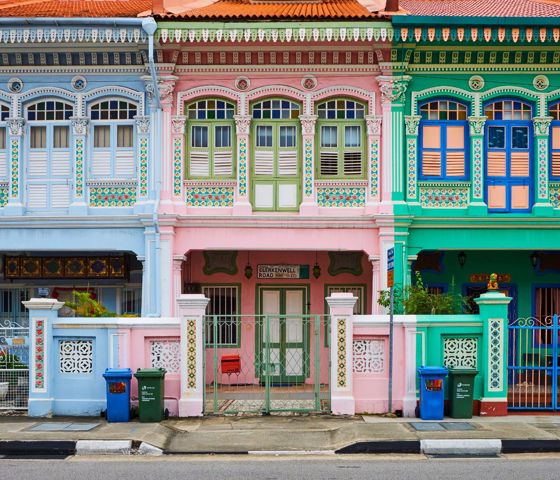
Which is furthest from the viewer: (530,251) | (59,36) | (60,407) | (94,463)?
(530,251)

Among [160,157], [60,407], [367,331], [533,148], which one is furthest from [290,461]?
Answer: [533,148]

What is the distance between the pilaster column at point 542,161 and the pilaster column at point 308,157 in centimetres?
470

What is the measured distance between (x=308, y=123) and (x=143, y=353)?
22.0 ft

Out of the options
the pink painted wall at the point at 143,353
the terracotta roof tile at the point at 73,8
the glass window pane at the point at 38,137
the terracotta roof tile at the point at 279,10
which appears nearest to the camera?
the pink painted wall at the point at 143,353

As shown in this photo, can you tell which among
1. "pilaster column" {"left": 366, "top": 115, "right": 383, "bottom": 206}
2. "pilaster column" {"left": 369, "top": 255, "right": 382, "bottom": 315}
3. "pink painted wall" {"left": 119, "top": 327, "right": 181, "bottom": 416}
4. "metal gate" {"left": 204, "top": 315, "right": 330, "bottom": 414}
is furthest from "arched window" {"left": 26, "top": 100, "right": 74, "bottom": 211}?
"pilaster column" {"left": 369, "top": 255, "right": 382, "bottom": 315}

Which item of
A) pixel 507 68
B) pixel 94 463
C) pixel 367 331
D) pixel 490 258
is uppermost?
pixel 507 68

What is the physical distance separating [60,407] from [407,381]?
5.77 metres

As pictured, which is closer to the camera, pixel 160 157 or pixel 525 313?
pixel 160 157

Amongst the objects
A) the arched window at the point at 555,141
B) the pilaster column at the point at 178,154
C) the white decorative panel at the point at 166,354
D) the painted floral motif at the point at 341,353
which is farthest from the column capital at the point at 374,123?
the white decorative panel at the point at 166,354

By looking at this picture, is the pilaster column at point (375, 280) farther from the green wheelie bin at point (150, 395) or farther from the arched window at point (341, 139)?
the green wheelie bin at point (150, 395)

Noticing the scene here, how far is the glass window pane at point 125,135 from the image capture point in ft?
64.6

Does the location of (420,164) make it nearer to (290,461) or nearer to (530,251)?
(530,251)

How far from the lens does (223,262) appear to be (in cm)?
2086

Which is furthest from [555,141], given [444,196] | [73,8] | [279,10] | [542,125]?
[73,8]
